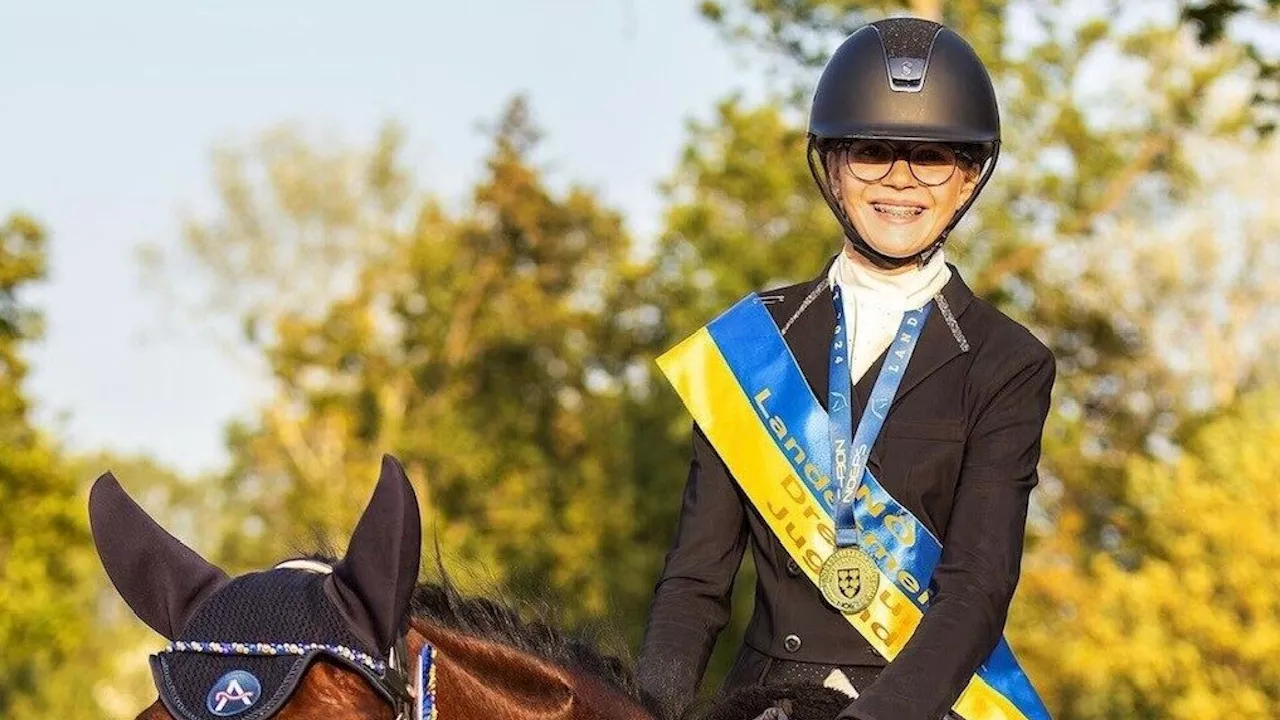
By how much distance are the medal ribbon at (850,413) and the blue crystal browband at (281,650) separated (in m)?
1.56

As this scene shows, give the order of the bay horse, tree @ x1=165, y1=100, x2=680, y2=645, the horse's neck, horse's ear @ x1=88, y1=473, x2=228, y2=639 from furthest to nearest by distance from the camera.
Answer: tree @ x1=165, y1=100, x2=680, y2=645 → the horse's neck → horse's ear @ x1=88, y1=473, x2=228, y2=639 → the bay horse

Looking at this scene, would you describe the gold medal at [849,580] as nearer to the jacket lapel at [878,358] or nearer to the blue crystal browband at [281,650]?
the jacket lapel at [878,358]

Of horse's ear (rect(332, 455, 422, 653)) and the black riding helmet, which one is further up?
the black riding helmet

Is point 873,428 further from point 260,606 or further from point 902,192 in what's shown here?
point 260,606

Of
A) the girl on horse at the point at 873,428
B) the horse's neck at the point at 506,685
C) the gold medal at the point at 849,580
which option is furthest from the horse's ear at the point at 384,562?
the gold medal at the point at 849,580

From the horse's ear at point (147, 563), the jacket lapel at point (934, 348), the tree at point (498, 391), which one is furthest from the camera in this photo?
the tree at point (498, 391)

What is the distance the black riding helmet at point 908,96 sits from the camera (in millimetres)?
5047

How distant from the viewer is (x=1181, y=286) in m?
49.2

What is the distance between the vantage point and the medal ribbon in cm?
488

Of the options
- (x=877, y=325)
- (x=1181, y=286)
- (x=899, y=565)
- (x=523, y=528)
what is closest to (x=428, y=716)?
(x=899, y=565)

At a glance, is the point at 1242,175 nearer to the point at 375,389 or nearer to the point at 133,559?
the point at 375,389

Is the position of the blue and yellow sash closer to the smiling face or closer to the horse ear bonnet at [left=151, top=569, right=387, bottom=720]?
the smiling face

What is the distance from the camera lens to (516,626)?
413cm

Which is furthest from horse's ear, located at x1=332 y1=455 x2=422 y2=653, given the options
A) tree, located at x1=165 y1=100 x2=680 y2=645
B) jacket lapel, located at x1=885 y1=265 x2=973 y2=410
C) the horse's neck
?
tree, located at x1=165 y1=100 x2=680 y2=645
